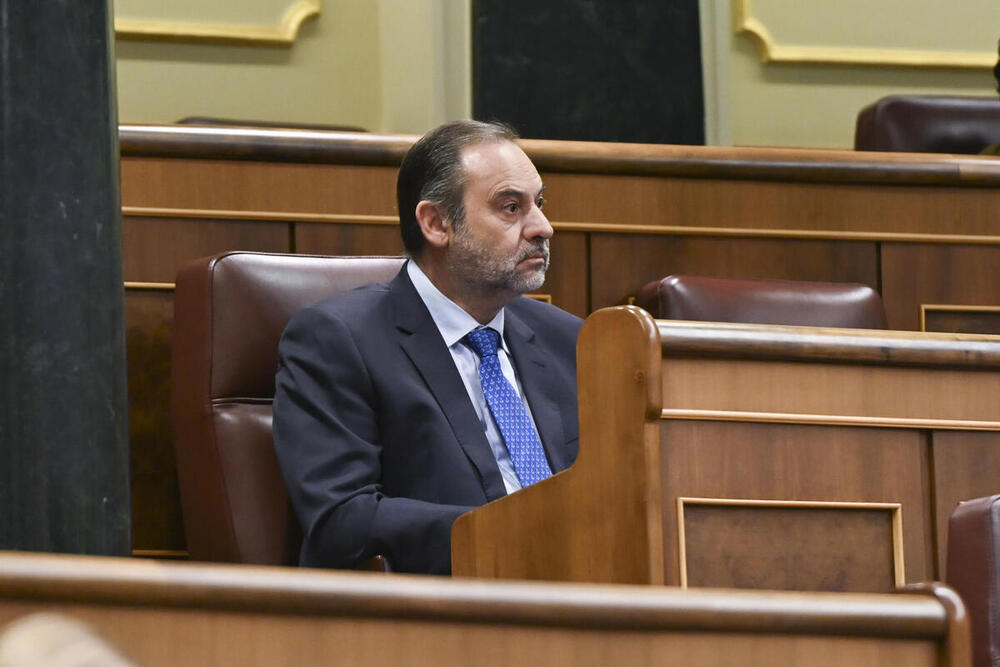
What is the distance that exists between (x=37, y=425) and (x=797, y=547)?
0.38 metres

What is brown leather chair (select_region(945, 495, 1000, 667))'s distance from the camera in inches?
26.1

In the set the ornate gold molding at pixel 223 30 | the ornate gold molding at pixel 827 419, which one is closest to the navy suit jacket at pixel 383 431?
the ornate gold molding at pixel 827 419

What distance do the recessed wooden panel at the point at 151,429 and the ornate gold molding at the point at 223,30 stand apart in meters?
1.09

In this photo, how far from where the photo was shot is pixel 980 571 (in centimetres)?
68

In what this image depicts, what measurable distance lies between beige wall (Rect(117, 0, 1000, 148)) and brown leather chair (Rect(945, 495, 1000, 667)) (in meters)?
1.58

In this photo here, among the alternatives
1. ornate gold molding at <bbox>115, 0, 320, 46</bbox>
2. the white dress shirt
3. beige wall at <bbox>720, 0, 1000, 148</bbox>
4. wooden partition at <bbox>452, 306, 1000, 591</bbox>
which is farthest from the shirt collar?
beige wall at <bbox>720, 0, 1000, 148</bbox>

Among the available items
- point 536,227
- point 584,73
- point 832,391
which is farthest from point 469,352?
point 584,73

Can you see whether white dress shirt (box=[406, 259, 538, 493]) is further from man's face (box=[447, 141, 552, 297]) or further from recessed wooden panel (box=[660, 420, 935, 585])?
recessed wooden panel (box=[660, 420, 935, 585])

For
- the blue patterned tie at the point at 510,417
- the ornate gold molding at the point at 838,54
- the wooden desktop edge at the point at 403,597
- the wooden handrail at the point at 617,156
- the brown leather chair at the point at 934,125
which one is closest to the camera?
the wooden desktop edge at the point at 403,597

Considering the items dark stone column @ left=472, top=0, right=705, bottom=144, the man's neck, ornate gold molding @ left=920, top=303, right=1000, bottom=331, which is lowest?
ornate gold molding @ left=920, top=303, right=1000, bottom=331

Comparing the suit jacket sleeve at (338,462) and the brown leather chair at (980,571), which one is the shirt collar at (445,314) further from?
the brown leather chair at (980,571)

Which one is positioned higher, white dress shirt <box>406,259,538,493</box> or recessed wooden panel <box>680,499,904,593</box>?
white dress shirt <box>406,259,538,493</box>

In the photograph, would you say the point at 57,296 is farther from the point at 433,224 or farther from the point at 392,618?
the point at 433,224

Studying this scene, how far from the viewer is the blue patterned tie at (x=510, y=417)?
1.04 m
